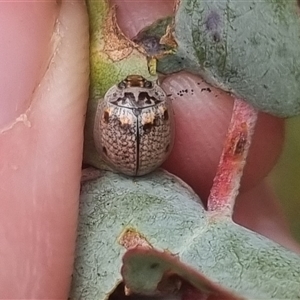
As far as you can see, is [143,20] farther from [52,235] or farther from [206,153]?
[52,235]

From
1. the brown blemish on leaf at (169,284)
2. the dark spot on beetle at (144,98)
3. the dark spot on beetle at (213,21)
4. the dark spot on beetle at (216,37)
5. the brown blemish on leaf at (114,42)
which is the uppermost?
the dark spot on beetle at (213,21)

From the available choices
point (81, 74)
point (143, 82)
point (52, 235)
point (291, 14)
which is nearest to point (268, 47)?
point (291, 14)

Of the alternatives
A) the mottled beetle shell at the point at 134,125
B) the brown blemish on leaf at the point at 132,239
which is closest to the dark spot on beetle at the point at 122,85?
the mottled beetle shell at the point at 134,125

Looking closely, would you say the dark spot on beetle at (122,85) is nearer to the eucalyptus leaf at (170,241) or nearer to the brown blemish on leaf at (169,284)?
the eucalyptus leaf at (170,241)

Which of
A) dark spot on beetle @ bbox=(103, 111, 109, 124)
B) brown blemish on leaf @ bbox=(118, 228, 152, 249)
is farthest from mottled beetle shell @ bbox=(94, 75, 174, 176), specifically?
brown blemish on leaf @ bbox=(118, 228, 152, 249)

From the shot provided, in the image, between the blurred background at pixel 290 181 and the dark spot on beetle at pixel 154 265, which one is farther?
the blurred background at pixel 290 181

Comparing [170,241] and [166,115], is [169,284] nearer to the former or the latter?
[170,241]
